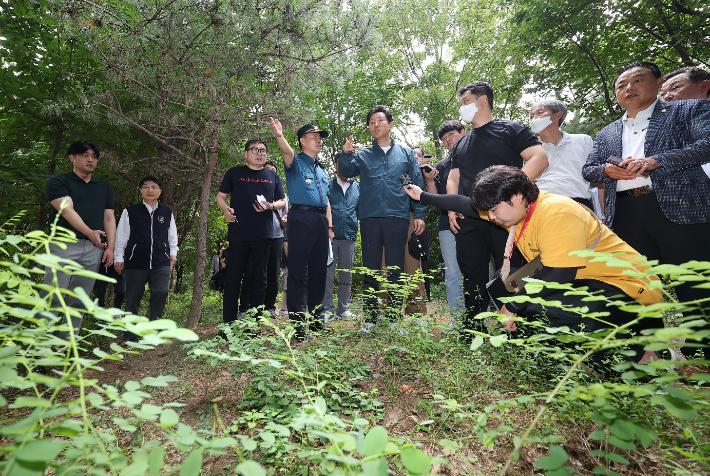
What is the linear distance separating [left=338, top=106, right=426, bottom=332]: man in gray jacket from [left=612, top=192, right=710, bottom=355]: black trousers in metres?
1.98

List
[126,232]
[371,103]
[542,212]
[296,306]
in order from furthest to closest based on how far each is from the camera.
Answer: [371,103] < [126,232] < [296,306] < [542,212]

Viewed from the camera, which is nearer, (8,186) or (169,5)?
(169,5)

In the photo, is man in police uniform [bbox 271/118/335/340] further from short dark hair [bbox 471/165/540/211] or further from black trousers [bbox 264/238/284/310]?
short dark hair [bbox 471/165/540/211]

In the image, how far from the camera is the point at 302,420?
977mm

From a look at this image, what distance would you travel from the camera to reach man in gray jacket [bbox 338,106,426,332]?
4.02 meters

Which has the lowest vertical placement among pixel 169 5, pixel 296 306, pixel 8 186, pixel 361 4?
pixel 296 306

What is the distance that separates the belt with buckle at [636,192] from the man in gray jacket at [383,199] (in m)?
1.94

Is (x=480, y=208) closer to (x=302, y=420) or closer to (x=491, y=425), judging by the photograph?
(x=491, y=425)

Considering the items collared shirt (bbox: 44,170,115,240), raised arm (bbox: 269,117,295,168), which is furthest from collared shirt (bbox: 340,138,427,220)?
collared shirt (bbox: 44,170,115,240)

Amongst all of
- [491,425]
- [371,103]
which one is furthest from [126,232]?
[371,103]

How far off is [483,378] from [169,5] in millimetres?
5656

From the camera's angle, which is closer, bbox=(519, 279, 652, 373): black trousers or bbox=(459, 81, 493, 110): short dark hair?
bbox=(519, 279, 652, 373): black trousers

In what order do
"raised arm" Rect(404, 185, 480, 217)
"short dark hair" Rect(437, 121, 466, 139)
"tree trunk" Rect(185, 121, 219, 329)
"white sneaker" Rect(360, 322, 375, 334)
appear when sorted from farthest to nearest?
"tree trunk" Rect(185, 121, 219, 329), "short dark hair" Rect(437, 121, 466, 139), "white sneaker" Rect(360, 322, 375, 334), "raised arm" Rect(404, 185, 480, 217)

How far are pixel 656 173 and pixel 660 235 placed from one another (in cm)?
46
